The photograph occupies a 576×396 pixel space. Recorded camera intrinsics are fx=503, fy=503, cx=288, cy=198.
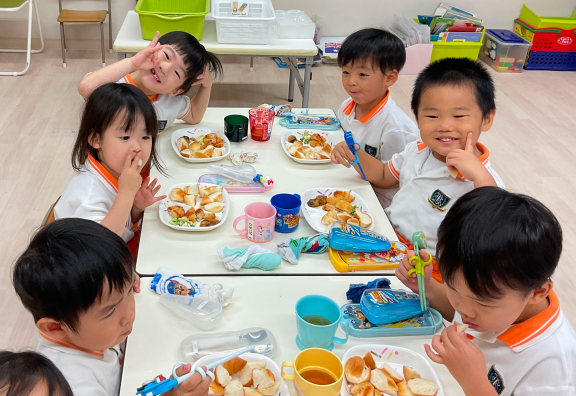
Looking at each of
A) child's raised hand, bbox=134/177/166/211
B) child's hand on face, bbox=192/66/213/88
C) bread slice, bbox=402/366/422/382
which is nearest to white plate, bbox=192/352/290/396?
bread slice, bbox=402/366/422/382

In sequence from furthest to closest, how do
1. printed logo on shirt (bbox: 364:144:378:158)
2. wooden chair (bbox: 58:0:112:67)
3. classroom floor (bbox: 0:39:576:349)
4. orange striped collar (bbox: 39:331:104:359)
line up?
wooden chair (bbox: 58:0:112:67) → classroom floor (bbox: 0:39:576:349) → printed logo on shirt (bbox: 364:144:378:158) → orange striped collar (bbox: 39:331:104:359)

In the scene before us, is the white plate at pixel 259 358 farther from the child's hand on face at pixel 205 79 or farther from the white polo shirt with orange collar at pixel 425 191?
the child's hand on face at pixel 205 79

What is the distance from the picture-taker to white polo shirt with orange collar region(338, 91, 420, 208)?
1.97 m

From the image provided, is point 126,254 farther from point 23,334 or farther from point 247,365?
point 23,334

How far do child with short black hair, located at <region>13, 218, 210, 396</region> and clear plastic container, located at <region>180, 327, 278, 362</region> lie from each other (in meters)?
0.13

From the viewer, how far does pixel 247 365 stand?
98 cm

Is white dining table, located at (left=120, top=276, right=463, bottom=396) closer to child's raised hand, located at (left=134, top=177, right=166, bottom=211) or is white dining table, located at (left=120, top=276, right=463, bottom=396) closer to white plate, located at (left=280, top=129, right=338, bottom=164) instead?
child's raised hand, located at (left=134, top=177, right=166, bottom=211)

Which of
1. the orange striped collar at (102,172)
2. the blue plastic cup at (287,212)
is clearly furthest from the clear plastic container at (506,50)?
the orange striped collar at (102,172)

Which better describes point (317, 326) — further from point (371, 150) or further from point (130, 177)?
point (371, 150)

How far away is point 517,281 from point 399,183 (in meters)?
0.98

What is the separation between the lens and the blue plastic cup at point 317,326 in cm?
101

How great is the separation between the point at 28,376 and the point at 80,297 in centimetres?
24

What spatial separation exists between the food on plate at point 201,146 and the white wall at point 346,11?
3.23 m

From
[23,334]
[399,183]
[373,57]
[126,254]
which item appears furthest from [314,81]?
[126,254]
